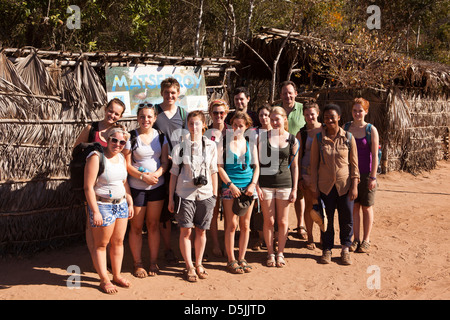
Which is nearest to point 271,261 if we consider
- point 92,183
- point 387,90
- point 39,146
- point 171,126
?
point 171,126

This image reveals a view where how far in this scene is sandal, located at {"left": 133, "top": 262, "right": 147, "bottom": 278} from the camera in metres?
4.26

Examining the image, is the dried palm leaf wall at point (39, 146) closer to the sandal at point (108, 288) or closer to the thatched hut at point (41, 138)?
the thatched hut at point (41, 138)

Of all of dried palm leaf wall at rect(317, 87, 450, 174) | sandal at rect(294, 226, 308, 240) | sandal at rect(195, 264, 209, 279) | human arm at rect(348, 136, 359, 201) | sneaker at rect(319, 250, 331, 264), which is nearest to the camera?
sandal at rect(195, 264, 209, 279)

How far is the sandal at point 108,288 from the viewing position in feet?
12.8

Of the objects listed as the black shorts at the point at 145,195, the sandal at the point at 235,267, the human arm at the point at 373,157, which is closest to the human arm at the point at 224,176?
the black shorts at the point at 145,195

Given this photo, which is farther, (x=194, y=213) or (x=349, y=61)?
(x=349, y=61)

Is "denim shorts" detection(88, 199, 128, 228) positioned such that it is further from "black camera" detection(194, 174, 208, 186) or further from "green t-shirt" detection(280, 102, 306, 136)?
"green t-shirt" detection(280, 102, 306, 136)

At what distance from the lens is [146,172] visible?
412 cm

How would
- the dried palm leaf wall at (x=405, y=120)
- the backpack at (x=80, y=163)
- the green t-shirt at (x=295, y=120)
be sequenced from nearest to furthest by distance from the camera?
1. the backpack at (x=80, y=163)
2. the green t-shirt at (x=295, y=120)
3. the dried palm leaf wall at (x=405, y=120)

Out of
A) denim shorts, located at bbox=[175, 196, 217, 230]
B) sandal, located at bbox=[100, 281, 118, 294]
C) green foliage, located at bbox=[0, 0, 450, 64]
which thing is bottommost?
sandal, located at bbox=[100, 281, 118, 294]

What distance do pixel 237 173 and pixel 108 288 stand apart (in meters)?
1.59

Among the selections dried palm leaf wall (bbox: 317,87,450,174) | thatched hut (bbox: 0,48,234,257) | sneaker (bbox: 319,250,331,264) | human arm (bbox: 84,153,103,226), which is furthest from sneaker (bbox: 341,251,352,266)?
dried palm leaf wall (bbox: 317,87,450,174)

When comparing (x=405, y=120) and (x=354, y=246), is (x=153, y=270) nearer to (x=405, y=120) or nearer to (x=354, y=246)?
(x=354, y=246)

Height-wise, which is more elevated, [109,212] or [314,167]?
[314,167]
